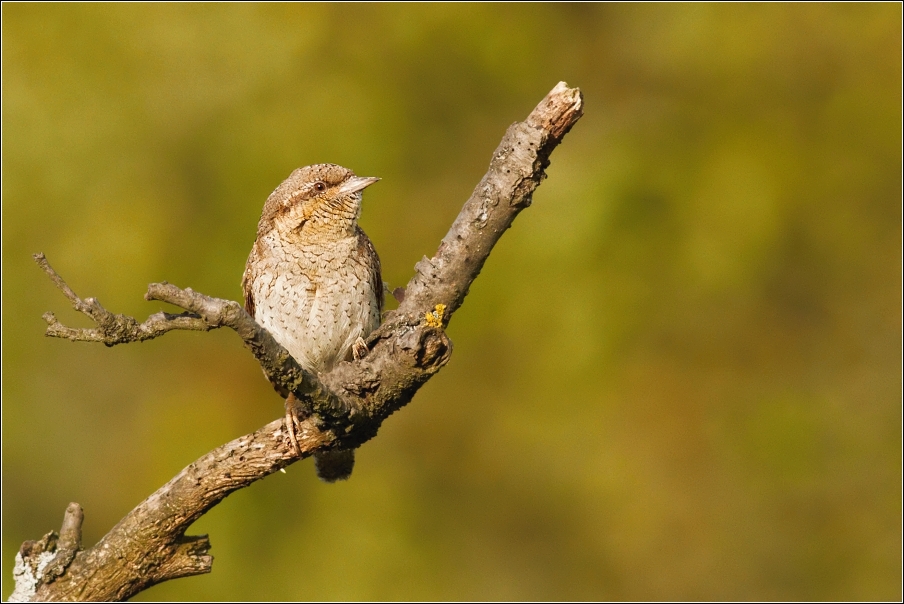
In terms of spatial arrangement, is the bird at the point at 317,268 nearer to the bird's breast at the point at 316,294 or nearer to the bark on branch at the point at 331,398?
the bird's breast at the point at 316,294

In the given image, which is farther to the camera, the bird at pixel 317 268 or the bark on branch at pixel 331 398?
the bird at pixel 317 268

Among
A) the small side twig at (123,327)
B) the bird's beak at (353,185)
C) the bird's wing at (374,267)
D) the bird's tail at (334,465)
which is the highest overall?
the bird's beak at (353,185)

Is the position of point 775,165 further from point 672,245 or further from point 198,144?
point 198,144

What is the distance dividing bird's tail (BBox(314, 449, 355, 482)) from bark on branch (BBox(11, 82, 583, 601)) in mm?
756

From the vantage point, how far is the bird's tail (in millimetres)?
4105

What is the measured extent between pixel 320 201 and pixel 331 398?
3.36 feet

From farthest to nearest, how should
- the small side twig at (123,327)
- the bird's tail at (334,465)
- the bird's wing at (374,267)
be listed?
the bird's tail at (334,465) → the bird's wing at (374,267) → the small side twig at (123,327)

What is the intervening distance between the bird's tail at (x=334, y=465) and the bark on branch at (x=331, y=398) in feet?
2.48

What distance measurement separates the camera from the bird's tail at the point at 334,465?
411 centimetres

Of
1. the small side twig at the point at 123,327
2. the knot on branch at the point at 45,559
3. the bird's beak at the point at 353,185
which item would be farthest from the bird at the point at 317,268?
the small side twig at the point at 123,327

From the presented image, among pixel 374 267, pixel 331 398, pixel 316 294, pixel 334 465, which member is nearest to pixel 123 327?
pixel 331 398

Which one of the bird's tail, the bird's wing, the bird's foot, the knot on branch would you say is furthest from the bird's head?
the knot on branch

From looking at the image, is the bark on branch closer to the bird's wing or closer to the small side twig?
the small side twig

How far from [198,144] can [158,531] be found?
4.46 m
